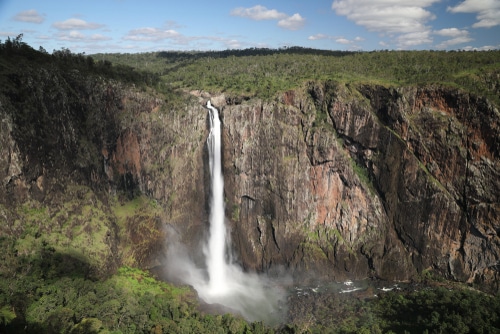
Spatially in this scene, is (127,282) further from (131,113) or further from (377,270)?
(377,270)

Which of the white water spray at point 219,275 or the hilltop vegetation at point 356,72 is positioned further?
the hilltop vegetation at point 356,72

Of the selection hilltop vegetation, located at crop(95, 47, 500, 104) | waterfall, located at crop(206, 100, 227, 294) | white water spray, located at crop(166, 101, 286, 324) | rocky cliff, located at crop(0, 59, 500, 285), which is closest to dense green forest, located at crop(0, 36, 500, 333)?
hilltop vegetation, located at crop(95, 47, 500, 104)

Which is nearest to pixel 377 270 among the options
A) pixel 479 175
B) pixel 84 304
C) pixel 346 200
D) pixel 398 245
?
pixel 398 245

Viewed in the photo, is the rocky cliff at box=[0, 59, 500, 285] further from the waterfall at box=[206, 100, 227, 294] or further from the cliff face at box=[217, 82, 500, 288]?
the waterfall at box=[206, 100, 227, 294]

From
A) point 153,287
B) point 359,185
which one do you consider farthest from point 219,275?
point 359,185

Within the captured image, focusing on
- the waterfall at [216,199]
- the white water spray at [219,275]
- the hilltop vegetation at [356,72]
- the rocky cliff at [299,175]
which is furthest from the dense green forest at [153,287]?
the waterfall at [216,199]

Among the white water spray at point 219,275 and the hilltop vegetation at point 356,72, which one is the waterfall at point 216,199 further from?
the hilltop vegetation at point 356,72

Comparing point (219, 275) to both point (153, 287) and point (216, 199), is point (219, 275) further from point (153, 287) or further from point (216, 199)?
point (216, 199)
